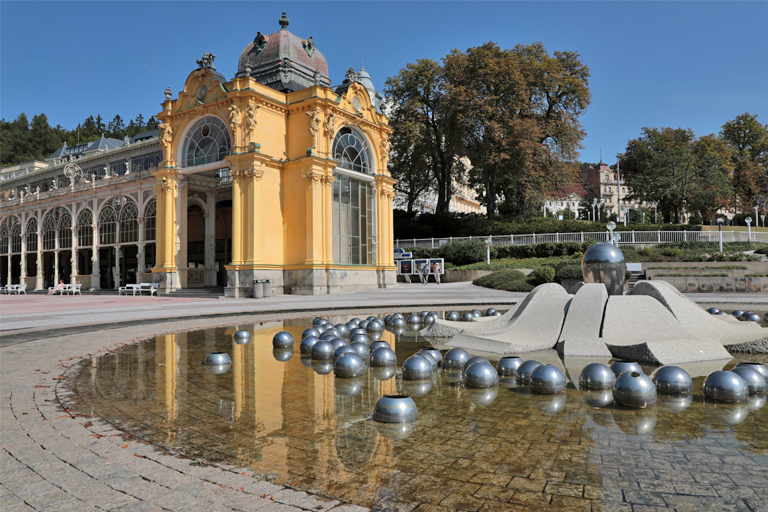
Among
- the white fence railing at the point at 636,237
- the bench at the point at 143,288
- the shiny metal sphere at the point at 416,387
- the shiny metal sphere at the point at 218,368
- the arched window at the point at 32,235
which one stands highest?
the arched window at the point at 32,235

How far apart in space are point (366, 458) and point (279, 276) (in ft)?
90.8

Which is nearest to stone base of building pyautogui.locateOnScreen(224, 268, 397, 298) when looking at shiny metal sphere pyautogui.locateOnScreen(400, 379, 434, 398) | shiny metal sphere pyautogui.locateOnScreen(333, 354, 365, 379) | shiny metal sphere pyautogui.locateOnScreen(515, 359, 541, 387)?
shiny metal sphere pyautogui.locateOnScreen(333, 354, 365, 379)

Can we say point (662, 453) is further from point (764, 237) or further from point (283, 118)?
point (764, 237)

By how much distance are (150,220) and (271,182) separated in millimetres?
14323

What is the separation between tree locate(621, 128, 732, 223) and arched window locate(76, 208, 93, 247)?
6253 cm

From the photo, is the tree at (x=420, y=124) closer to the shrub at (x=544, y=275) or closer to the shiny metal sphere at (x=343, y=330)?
Answer: the shrub at (x=544, y=275)

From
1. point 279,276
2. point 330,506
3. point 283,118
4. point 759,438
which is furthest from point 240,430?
point 283,118

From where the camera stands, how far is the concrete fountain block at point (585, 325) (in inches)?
303

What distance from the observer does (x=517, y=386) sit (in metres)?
5.83

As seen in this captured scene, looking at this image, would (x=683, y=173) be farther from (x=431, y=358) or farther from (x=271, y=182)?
(x=431, y=358)

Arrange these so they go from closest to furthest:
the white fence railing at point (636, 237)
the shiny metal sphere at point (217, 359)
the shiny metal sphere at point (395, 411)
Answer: the shiny metal sphere at point (395, 411)
the shiny metal sphere at point (217, 359)
the white fence railing at point (636, 237)

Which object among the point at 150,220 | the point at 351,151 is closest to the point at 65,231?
the point at 150,220

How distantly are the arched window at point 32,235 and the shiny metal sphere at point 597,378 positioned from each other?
59023 mm

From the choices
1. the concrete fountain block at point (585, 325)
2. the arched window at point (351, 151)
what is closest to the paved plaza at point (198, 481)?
the concrete fountain block at point (585, 325)
